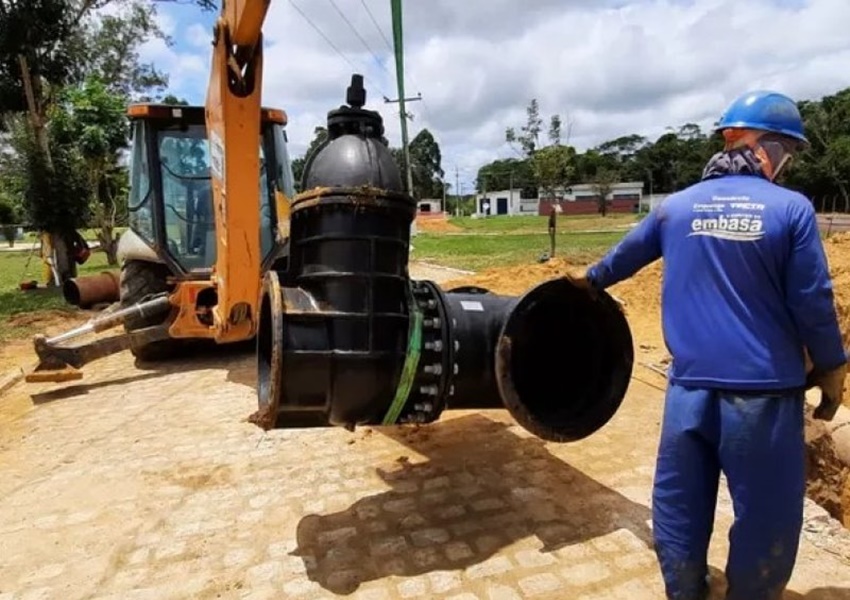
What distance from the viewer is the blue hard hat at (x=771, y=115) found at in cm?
246

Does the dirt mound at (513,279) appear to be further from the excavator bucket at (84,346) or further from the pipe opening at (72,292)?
the pipe opening at (72,292)

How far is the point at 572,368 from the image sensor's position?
3807 millimetres

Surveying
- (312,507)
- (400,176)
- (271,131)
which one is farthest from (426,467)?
(271,131)

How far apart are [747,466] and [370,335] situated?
166 centimetres

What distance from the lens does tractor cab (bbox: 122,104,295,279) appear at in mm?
6922

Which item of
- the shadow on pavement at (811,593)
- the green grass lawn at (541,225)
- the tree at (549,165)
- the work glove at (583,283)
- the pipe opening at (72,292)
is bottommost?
the green grass lawn at (541,225)

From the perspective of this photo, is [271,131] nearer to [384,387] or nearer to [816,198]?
[384,387]

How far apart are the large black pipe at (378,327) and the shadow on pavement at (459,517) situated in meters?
0.54

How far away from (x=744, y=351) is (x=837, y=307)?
6.37 m

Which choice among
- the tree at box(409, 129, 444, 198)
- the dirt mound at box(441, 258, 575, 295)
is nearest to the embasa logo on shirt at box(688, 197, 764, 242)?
the dirt mound at box(441, 258, 575, 295)

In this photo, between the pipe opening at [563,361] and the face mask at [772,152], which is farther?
the pipe opening at [563,361]

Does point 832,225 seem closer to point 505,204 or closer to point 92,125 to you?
point 92,125

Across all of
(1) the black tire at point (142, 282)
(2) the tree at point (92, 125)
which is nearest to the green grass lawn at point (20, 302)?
(2) the tree at point (92, 125)

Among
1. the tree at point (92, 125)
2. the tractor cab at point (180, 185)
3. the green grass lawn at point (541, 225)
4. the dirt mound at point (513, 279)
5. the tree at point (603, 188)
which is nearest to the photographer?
the tractor cab at point (180, 185)
